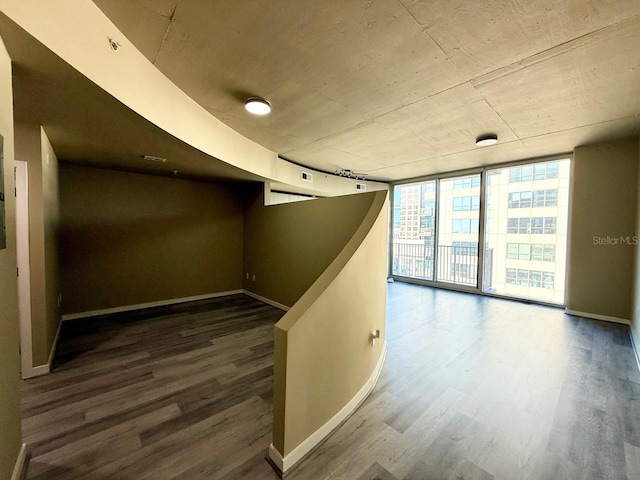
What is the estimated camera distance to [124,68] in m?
1.81

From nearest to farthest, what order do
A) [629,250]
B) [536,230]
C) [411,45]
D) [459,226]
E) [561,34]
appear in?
[561,34], [411,45], [629,250], [536,230], [459,226]

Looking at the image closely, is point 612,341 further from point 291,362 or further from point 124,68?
point 124,68

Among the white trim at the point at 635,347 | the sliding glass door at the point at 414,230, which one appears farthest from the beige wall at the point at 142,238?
the white trim at the point at 635,347

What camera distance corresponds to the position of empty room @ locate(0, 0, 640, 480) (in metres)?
1.51

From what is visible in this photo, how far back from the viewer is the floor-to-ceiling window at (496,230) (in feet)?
15.8

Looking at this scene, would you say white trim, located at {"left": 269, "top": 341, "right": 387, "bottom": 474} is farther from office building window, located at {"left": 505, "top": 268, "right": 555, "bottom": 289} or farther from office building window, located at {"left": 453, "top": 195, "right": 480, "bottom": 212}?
office building window, located at {"left": 453, "top": 195, "right": 480, "bottom": 212}

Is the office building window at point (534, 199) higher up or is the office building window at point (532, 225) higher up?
the office building window at point (534, 199)

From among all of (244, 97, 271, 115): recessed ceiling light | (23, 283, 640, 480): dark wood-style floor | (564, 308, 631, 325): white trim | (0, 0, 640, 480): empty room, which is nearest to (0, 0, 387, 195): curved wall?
(0, 0, 640, 480): empty room

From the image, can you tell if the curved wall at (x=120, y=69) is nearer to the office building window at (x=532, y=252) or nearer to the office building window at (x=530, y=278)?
the office building window at (x=532, y=252)

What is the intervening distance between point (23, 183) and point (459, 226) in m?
7.05

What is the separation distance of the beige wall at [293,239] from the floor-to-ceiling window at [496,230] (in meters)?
3.77

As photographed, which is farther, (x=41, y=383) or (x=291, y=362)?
(x=41, y=383)

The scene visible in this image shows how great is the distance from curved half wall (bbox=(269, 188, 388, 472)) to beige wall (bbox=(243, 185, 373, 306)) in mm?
1210

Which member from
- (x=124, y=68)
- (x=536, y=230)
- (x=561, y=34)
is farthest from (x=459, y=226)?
(x=124, y=68)
